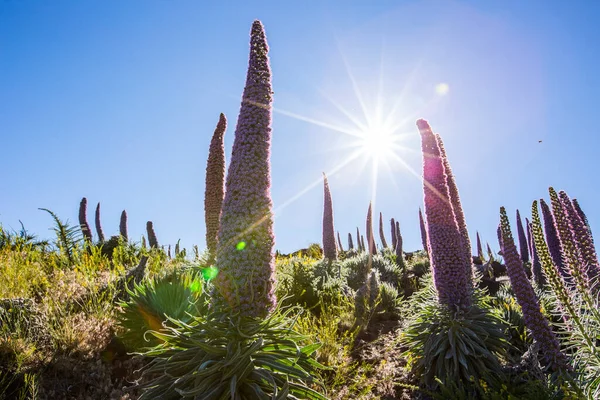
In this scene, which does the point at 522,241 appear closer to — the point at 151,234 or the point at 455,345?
the point at 455,345

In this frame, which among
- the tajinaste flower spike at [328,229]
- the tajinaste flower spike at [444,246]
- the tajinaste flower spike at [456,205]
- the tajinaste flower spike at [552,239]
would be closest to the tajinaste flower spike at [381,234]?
the tajinaste flower spike at [328,229]

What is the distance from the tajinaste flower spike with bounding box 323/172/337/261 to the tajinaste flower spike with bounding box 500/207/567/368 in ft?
27.9

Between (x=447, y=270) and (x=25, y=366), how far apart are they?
16.8 feet

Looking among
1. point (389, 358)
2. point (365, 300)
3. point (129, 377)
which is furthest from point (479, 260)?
point (129, 377)

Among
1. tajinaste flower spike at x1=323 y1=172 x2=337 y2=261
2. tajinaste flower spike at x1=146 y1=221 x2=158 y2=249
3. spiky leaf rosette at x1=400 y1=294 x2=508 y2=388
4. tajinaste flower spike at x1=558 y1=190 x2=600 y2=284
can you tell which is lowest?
spiky leaf rosette at x1=400 y1=294 x2=508 y2=388

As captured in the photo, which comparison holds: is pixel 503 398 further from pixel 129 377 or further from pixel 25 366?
pixel 25 366

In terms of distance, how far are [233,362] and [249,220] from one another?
108cm

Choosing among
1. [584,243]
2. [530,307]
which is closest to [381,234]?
[584,243]

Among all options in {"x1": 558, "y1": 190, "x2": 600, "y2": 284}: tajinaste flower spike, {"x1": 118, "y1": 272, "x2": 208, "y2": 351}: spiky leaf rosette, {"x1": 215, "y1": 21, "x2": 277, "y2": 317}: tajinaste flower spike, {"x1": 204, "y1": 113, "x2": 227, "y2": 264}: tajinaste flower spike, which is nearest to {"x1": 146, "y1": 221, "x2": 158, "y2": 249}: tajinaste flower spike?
{"x1": 204, "y1": 113, "x2": 227, "y2": 264}: tajinaste flower spike

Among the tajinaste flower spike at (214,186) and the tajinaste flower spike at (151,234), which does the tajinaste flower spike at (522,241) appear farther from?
the tajinaste flower spike at (151,234)

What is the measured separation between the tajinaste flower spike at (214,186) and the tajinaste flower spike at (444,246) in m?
3.57

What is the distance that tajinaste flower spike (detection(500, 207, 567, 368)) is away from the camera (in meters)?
3.76

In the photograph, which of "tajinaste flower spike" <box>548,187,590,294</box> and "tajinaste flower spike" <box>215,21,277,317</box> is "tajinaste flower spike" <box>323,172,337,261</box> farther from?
"tajinaste flower spike" <box>548,187,590,294</box>

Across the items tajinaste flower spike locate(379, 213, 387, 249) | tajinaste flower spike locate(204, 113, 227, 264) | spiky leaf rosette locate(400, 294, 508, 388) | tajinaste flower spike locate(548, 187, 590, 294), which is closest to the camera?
tajinaste flower spike locate(548, 187, 590, 294)
